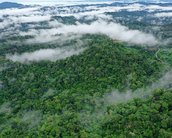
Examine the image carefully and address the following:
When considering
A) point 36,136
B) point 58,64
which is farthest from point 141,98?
point 58,64

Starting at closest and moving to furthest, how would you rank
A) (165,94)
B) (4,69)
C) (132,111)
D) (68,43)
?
1. (132,111)
2. (165,94)
3. (4,69)
4. (68,43)

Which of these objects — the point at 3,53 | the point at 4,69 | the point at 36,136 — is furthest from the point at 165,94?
the point at 3,53

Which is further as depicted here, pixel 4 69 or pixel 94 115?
pixel 4 69

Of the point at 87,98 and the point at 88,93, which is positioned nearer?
the point at 87,98

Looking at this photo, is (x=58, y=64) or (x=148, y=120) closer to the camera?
(x=148, y=120)

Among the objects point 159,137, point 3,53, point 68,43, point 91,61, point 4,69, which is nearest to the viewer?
point 159,137

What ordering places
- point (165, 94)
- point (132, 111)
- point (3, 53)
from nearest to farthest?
point (132, 111)
point (165, 94)
point (3, 53)

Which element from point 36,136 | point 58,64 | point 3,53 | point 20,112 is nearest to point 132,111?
point 36,136

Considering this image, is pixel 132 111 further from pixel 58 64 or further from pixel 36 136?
pixel 58 64

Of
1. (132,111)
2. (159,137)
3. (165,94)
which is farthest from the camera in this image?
(165,94)

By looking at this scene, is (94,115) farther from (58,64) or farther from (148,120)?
(58,64)
